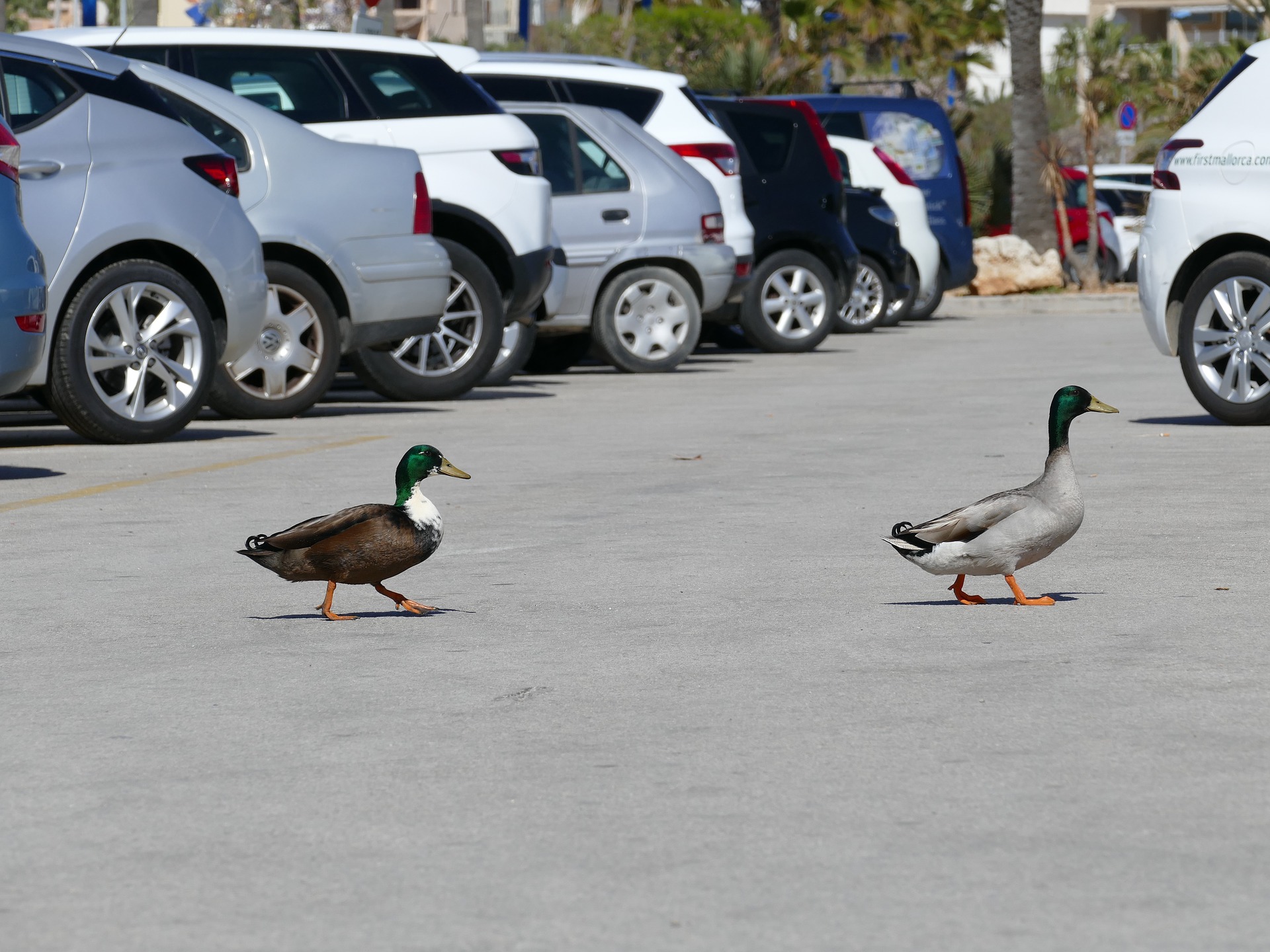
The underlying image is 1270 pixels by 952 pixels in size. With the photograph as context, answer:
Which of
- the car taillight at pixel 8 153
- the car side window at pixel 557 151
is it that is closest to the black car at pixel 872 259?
the car side window at pixel 557 151

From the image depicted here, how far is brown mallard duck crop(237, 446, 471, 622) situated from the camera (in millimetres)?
5898

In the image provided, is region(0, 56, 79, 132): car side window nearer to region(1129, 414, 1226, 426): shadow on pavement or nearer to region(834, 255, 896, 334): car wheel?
region(1129, 414, 1226, 426): shadow on pavement

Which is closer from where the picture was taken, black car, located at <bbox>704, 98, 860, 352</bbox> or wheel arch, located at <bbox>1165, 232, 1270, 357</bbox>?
wheel arch, located at <bbox>1165, 232, 1270, 357</bbox>

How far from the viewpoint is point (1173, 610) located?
610 centimetres

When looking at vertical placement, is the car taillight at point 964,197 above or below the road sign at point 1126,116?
below

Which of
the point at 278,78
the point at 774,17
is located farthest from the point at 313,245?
the point at 774,17

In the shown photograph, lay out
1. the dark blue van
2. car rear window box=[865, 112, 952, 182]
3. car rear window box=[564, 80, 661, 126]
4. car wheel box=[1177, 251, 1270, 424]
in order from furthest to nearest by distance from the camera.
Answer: car rear window box=[865, 112, 952, 182]
the dark blue van
car rear window box=[564, 80, 661, 126]
car wheel box=[1177, 251, 1270, 424]

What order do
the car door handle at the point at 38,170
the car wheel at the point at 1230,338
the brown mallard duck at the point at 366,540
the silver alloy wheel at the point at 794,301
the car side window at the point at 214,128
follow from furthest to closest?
the silver alloy wheel at the point at 794,301 → the car side window at the point at 214,128 → the car wheel at the point at 1230,338 → the car door handle at the point at 38,170 → the brown mallard duck at the point at 366,540

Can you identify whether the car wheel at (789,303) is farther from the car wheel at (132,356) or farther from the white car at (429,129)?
the car wheel at (132,356)

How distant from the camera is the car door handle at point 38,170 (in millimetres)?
10164

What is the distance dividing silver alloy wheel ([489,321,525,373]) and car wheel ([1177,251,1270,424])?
5.02m

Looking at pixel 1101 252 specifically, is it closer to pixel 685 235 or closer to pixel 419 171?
pixel 685 235

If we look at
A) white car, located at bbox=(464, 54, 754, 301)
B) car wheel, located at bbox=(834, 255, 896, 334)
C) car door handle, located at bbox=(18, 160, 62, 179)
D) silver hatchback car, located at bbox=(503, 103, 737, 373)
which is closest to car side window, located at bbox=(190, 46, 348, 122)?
silver hatchback car, located at bbox=(503, 103, 737, 373)

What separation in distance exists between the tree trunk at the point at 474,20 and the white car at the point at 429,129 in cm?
2801
